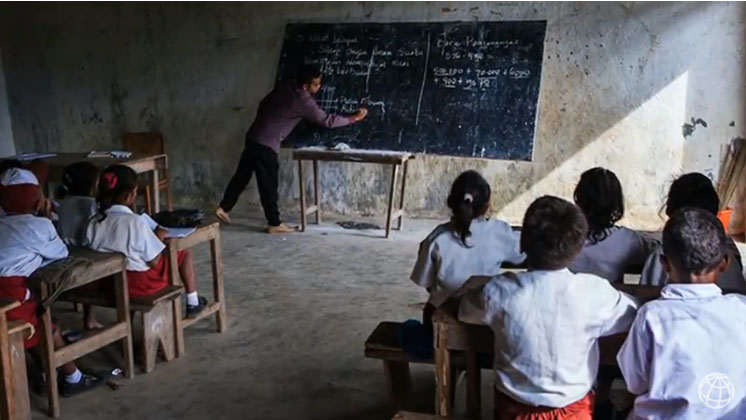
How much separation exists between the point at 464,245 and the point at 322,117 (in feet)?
12.6

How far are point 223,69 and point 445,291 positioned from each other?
16.7 ft

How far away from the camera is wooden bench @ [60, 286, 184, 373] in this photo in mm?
3402

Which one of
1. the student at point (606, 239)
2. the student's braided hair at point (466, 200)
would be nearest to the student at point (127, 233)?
the student's braided hair at point (466, 200)

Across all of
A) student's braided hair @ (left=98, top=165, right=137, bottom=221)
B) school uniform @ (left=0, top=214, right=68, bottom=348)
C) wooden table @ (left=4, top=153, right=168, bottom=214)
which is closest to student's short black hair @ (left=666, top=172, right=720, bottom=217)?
student's braided hair @ (left=98, top=165, right=137, bottom=221)

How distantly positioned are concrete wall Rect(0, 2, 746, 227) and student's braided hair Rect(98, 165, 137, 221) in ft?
11.7

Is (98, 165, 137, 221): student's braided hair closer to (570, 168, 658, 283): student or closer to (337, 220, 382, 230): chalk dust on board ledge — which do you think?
(570, 168, 658, 283): student

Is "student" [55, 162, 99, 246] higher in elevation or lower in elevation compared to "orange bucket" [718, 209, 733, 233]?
higher

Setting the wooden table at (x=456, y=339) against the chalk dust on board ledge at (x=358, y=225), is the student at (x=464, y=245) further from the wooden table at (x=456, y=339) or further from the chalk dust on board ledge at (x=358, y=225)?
the chalk dust on board ledge at (x=358, y=225)

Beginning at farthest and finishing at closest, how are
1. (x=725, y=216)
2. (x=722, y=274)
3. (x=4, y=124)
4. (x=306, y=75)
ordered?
(x=4, y=124)
(x=306, y=75)
(x=725, y=216)
(x=722, y=274)

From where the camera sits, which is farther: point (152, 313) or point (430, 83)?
point (430, 83)

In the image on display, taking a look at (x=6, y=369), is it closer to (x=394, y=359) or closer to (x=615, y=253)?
(x=394, y=359)

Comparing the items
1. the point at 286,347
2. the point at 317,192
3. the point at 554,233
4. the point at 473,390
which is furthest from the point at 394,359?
the point at 317,192

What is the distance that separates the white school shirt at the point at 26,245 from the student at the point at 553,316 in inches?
77.4

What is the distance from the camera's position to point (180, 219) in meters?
3.75
